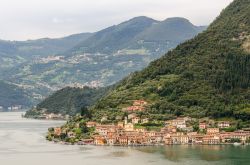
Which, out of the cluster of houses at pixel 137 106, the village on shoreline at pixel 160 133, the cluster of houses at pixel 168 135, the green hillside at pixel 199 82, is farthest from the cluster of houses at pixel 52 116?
the cluster of houses at pixel 168 135

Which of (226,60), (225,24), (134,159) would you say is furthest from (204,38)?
(134,159)

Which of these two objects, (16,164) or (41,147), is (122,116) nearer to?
(41,147)

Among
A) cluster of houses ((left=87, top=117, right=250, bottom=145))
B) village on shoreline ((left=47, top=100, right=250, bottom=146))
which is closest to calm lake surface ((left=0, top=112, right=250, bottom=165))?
village on shoreline ((left=47, top=100, right=250, bottom=146))

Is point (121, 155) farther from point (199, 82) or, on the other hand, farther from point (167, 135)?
point (199, 82)

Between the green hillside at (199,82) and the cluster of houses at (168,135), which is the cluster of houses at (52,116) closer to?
the green hillside at (199,82)

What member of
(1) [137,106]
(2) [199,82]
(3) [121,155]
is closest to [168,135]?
(1) [137,106]

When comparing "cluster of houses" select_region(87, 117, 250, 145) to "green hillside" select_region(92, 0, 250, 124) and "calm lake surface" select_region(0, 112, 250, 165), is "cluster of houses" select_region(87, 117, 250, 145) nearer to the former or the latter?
"calm lake surface" select_region(0, 112, 250, 165)
